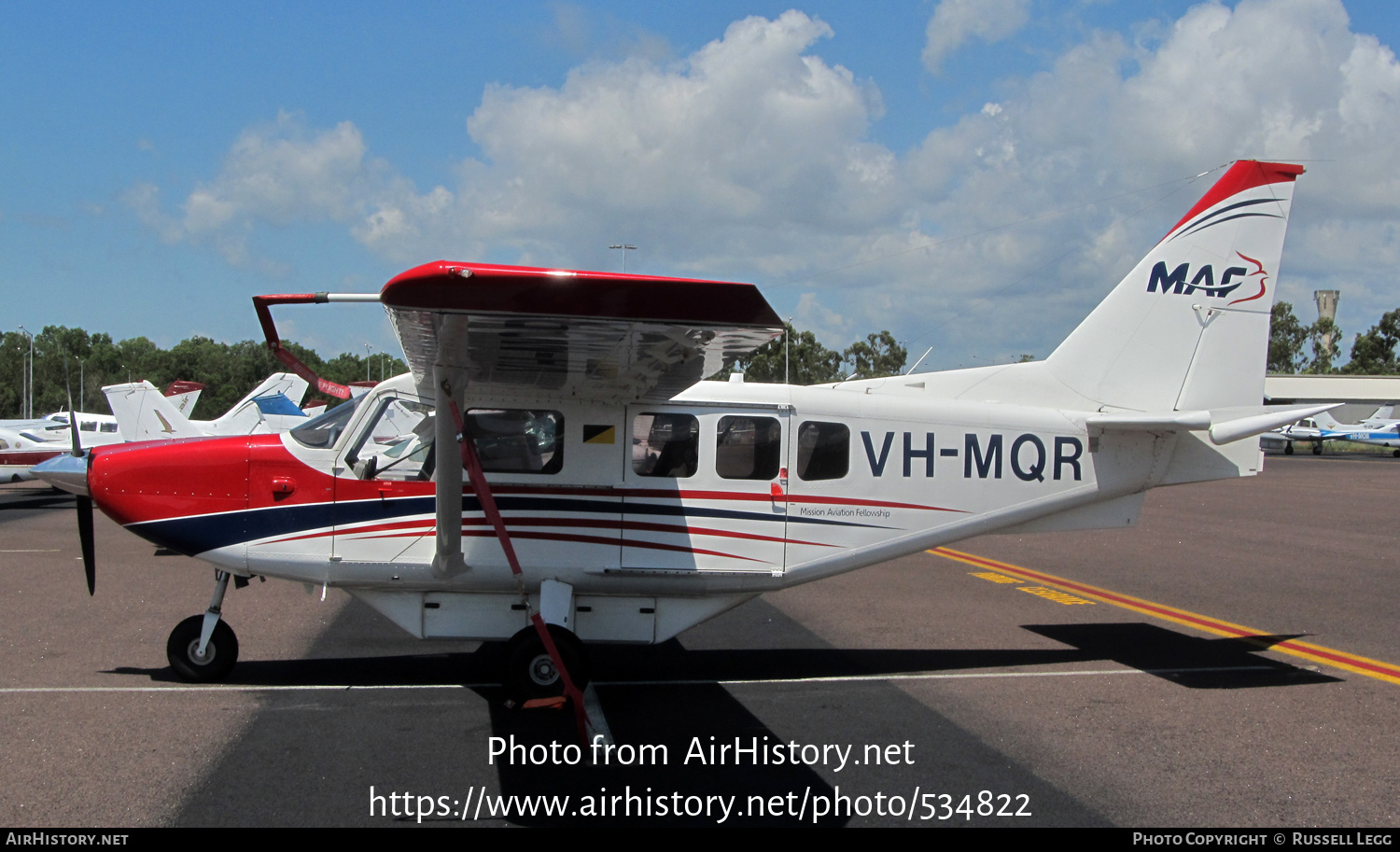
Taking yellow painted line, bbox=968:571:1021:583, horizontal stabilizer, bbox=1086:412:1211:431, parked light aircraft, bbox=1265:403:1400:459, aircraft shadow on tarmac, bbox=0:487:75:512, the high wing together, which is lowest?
aircraft shadow on tarmac, bbox=0:487:75:512

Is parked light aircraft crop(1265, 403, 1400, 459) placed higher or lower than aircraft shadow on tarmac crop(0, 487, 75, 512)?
higher

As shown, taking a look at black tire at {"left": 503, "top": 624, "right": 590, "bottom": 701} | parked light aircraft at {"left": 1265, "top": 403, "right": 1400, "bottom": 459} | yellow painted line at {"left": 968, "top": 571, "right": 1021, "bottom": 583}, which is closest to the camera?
black tire at {"left": 503, "top": 624, "right": 590, "bottom": 701}

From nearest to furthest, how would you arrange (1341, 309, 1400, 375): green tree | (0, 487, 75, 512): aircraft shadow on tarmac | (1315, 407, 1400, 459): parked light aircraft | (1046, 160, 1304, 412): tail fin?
(1046, 160, 1304, 412): tail fin → (0, 487, 75, 512): aircraft shadow on tarmac → (1315, 407, 1400, 459): parked light aircraft → (1341, 309, 1400, 375): green tree

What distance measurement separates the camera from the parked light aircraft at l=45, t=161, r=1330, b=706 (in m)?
6.37

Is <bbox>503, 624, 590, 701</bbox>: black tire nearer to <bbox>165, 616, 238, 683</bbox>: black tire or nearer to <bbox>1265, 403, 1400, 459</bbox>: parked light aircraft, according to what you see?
<bbox>165, 616, 238, 683</bbox>: black tire

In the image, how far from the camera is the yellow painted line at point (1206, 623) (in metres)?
7.53

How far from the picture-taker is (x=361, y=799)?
15.2 ft

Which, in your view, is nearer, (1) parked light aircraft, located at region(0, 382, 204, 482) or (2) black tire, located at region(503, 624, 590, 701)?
(2) black tire, located at region(503, 624, 590, 701)

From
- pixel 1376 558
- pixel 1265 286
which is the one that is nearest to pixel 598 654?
pixel 1265 286

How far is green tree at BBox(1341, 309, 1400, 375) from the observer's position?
278 ft

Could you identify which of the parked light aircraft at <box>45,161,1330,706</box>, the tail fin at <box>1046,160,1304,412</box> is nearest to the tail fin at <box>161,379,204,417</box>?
the parked light aircraft at <box>45,161,1330,706</box>

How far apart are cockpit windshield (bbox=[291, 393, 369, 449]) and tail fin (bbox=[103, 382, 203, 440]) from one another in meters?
13.5

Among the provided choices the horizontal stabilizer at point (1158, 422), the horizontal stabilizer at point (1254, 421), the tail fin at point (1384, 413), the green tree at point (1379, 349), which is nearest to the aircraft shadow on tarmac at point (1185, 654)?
the horizontal stabilizer at point (1254, 421)

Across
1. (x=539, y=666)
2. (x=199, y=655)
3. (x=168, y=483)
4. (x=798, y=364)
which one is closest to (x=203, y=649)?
(x=199, y=655)
